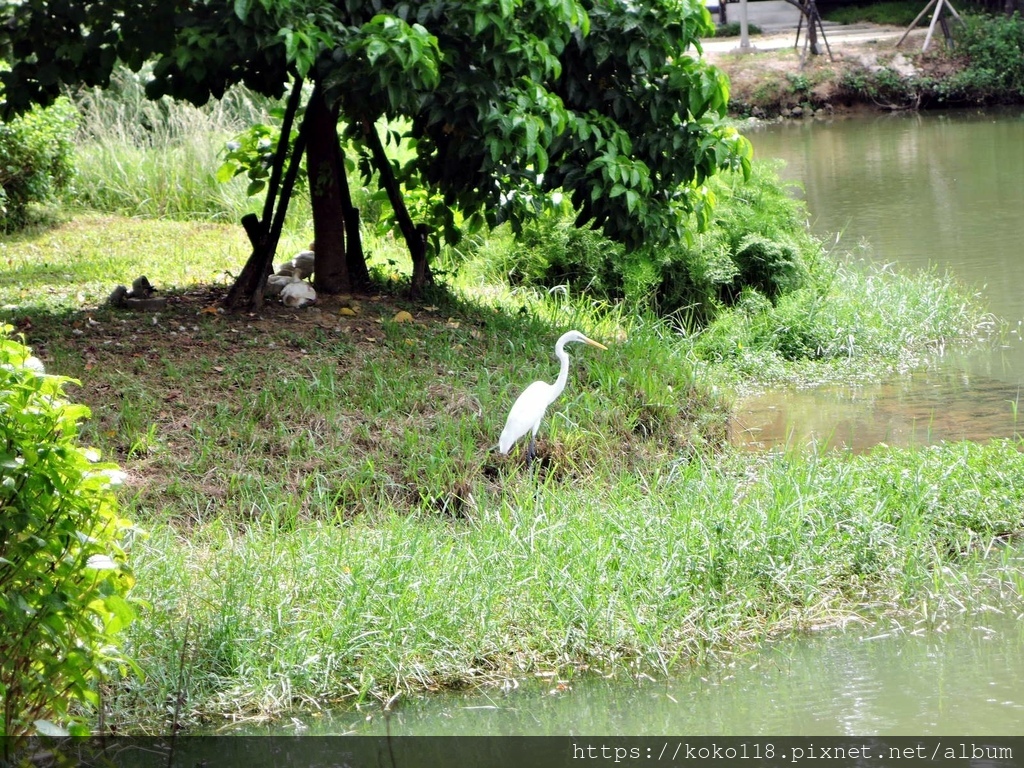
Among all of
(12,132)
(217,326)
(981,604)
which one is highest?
(12,132)

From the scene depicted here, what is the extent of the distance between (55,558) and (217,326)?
13.0ft

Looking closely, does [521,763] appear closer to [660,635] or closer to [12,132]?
[660,635]

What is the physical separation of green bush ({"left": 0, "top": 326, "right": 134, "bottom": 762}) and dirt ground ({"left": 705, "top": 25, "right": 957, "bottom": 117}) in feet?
69.2

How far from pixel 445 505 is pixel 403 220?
2773mm

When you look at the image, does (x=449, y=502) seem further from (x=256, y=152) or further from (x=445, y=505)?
(x=256, y=152)

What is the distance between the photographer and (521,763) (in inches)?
155

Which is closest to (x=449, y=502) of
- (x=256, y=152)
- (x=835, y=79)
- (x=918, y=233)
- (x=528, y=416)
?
(x=528, y=416)

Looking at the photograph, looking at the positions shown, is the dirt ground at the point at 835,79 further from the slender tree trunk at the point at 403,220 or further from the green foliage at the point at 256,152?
the slender tree trunk at the point at 403,220

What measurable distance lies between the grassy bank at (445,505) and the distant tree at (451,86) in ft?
2.43

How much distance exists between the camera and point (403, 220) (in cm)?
789

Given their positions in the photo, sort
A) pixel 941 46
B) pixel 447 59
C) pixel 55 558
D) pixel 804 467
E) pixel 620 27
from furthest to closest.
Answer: pixel 941 46 < pixel 620 27 < pixel 447 59 < pixel 804 467 < pixel 55 558

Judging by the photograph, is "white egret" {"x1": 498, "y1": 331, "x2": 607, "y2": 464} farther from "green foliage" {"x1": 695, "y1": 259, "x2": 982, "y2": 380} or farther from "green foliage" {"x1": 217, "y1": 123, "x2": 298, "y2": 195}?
"green foliage" {"x1": 217, "y1": 123, "x2": 298, "y2": 195}

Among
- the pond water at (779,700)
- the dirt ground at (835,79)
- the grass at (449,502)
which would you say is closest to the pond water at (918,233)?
the grass at (449,502)

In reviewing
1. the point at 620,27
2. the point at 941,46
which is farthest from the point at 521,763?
the point at 941,46
